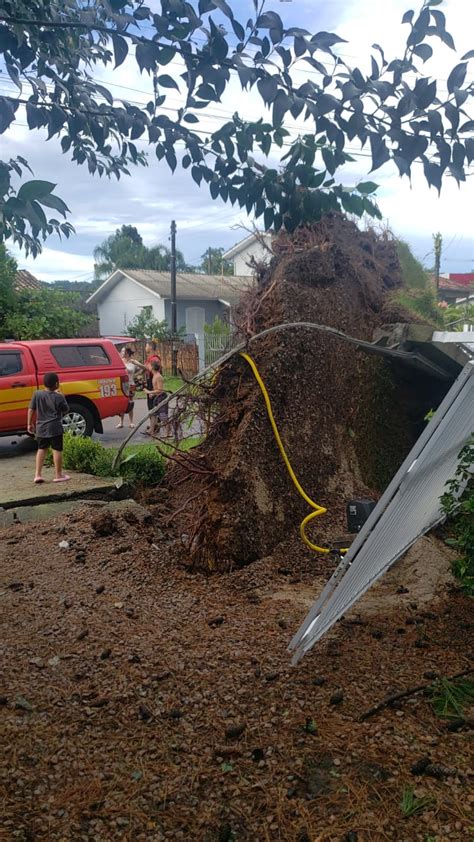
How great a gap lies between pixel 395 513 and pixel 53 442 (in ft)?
20.7

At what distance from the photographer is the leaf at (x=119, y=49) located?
9.71 ft

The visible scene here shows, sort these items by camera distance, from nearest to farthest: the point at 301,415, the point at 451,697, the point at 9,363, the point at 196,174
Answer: the point at 451,697, the point at 196,174, the point at 301,415, the point at 9,363

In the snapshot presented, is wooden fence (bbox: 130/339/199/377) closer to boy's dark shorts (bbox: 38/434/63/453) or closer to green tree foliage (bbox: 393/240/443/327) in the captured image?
boy's dark shorts (bbox: 38/434/63/453)

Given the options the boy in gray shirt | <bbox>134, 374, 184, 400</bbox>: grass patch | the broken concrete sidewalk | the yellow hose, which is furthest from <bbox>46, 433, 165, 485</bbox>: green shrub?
<bbox>134, 374, 184, 400</bbox>: grass patch

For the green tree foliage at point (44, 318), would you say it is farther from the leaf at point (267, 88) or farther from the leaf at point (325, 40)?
the leaf at point (325, 40)

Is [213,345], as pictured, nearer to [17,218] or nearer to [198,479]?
[198,479]

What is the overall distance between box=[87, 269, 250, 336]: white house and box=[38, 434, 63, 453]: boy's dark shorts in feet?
81.2

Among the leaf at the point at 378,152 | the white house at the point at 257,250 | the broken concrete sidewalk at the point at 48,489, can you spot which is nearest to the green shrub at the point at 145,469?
the broken concrete sidewalk at the point at 48,489

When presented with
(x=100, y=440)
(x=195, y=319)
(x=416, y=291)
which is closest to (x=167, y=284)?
(x=195, y=319)

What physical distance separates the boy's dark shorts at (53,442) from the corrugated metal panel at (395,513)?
575cm

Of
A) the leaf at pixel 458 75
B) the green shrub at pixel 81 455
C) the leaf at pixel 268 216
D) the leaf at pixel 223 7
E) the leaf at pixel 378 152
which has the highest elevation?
the leaf at pixel 223 7

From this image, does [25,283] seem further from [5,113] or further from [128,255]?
[128,255]

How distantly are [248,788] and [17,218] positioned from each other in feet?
8.01

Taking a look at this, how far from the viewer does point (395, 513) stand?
3852mm
